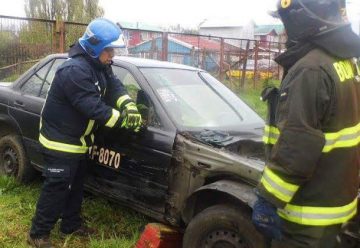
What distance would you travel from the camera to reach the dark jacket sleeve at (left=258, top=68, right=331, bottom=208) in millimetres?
1963

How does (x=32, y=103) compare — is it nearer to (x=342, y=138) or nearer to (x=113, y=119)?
(x=113, y=119)

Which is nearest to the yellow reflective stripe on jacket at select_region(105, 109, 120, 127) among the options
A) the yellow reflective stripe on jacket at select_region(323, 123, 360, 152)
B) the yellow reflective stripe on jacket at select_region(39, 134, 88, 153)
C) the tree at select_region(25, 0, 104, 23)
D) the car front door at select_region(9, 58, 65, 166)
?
the yellow reflective stripe on jacket at select_region(39, 134, 88, 153)

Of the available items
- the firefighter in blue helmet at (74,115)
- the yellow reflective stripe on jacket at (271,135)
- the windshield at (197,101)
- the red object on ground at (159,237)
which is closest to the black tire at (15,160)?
the firefighter in blue helmet at (74,115)

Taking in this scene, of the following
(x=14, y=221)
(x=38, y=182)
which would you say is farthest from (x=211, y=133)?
(x=38, y=182)

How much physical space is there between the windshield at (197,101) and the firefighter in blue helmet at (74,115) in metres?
0.34

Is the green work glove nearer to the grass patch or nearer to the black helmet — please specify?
the grass patch

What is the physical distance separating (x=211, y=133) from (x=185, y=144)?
291mm

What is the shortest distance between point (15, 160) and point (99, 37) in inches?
80.9

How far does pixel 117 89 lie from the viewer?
3852mm

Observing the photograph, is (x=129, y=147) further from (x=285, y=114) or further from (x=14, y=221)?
(x=285, y=114)

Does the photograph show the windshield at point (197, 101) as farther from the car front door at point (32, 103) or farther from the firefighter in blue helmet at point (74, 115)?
the car front door at point (32, 103)

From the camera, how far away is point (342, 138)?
6.89 feet

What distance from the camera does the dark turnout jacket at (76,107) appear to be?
3451mm

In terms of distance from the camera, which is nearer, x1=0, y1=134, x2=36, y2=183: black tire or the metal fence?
x1=0, y1=134, x2=36, y2=183: black tire
